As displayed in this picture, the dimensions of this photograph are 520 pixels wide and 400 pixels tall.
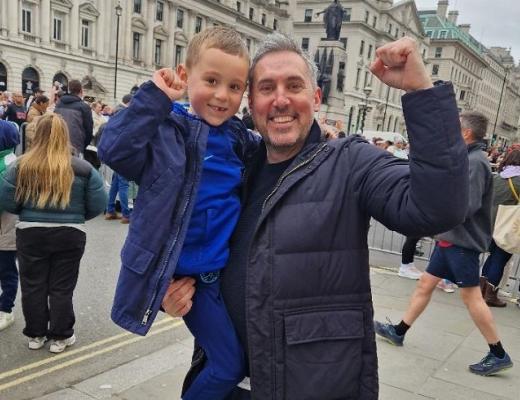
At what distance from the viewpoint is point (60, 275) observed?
4.28 metres

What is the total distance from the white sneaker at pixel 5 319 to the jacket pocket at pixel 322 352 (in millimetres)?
3876

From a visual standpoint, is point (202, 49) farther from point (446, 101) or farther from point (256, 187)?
point (446, 101)

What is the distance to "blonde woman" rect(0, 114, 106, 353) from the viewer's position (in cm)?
405

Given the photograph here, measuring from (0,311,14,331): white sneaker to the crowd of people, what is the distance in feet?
10.5

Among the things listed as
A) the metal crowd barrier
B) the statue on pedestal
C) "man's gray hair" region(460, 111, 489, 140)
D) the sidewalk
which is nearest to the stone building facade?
the statue on pedestal

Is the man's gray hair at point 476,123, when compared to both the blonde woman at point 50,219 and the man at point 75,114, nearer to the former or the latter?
the blonde woman at point 50,219

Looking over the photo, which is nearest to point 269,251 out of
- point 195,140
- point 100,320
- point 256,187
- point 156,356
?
point 256,187

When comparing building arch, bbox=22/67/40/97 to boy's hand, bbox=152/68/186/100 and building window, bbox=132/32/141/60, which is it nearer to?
building window, bbox=132/32/141/60

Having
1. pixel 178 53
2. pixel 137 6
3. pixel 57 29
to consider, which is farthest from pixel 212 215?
pixel 178 53

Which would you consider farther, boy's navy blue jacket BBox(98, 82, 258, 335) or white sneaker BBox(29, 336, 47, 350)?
white sneaker BBox(29, 336, 47, 350)

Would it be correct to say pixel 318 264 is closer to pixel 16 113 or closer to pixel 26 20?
pixel 16 113

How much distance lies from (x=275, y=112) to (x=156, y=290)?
0.78 metres

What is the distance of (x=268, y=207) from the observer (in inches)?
64.5

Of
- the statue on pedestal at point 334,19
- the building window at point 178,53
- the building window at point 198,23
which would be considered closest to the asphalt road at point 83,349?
the statue on pedestal at point 334,19
